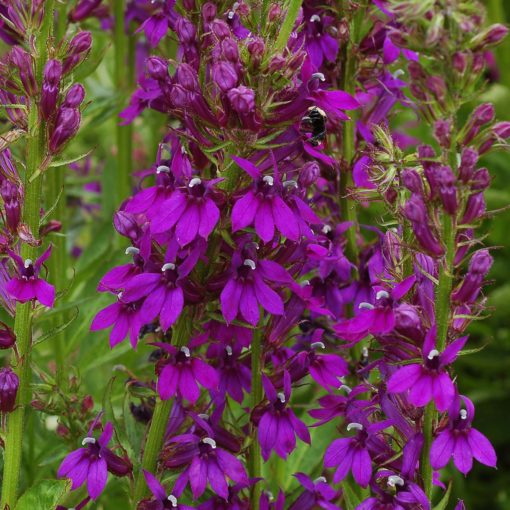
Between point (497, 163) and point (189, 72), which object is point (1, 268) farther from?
point (497, 163)

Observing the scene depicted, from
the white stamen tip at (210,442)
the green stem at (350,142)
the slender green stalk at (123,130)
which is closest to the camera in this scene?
the white stamen tip at (210,442)

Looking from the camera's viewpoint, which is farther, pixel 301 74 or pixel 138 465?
pixel 138 465

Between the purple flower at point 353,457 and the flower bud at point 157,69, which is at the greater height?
the flower bud at point 157,69

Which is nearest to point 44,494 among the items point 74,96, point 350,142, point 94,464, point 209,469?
point 94,464

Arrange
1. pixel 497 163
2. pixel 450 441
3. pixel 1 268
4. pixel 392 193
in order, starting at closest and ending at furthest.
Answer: pixel 450 441
pixel 392 193
pixel 1 268
pixel 497 163

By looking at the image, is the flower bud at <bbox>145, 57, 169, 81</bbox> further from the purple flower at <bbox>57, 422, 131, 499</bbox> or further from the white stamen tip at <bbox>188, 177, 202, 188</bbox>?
the purple flower at <bbox>57, 422, 131, 499</bbox>

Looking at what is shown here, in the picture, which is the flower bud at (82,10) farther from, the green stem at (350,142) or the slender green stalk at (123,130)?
the green stem at (350,142)

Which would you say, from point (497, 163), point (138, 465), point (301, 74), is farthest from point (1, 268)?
point (497, 163)

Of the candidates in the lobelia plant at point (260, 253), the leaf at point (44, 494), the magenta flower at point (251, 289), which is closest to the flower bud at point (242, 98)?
the lobelia plant at point (260, 253)
